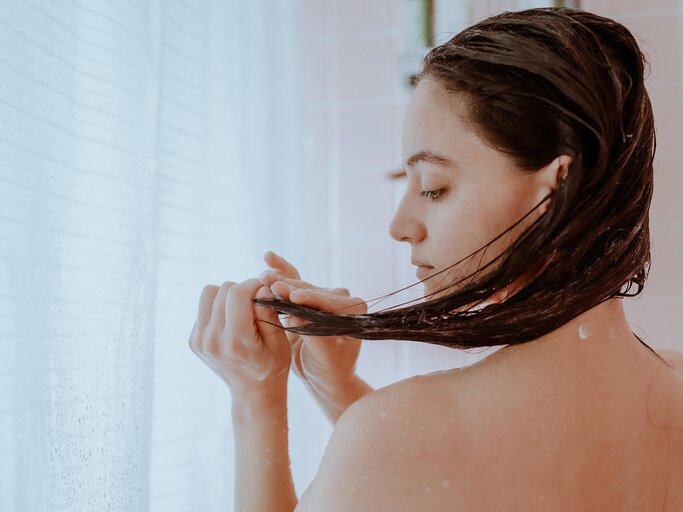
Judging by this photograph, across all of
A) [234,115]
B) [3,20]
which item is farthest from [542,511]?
[234,115]

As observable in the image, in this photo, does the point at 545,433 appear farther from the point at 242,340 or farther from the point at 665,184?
the point at 665,184

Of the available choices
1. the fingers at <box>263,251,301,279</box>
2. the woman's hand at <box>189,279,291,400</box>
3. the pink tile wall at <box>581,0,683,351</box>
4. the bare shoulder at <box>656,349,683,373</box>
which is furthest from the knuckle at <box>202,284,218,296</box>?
the pink tile wall at <box>581,0,683,351</box>

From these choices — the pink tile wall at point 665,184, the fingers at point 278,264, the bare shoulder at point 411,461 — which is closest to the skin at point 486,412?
the bare shoulder at point 411,461

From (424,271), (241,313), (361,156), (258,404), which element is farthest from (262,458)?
(361,156)

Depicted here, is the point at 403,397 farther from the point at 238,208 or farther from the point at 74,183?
the point at 238,208

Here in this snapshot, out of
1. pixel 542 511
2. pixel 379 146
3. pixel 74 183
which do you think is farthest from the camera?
pixel 379 146

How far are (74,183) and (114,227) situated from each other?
0.27 ft

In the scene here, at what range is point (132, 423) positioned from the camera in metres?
0.82

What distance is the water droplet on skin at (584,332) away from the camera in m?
0.67

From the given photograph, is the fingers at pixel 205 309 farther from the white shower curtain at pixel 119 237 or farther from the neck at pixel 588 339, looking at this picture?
the neck at pixel 588 339

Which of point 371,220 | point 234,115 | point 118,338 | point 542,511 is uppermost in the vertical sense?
point 234,115

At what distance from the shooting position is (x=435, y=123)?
2.34 feet

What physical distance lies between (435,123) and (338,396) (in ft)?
1.40

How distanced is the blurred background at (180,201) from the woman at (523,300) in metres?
0.21
